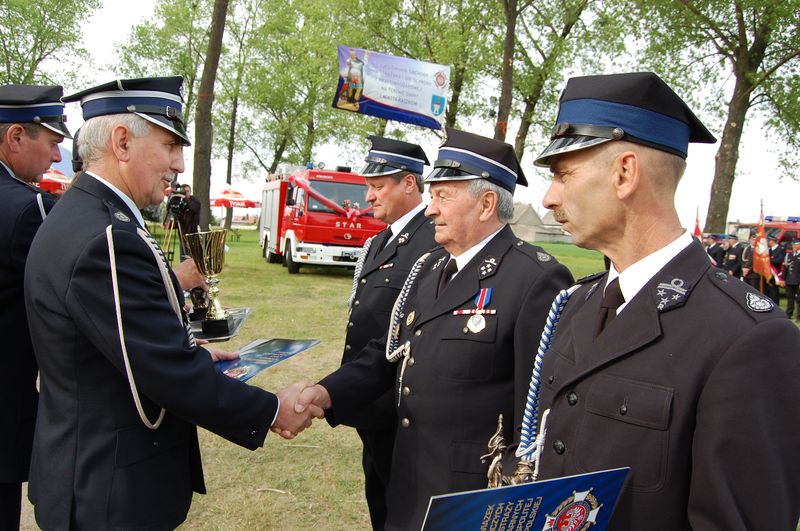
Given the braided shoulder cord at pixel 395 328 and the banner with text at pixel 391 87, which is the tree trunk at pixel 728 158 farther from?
the braided shoulder cord at pixel 395 328

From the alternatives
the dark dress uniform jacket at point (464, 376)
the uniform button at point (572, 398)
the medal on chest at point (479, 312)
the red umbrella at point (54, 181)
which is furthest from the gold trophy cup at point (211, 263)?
the red umbrella at point (54, 181)

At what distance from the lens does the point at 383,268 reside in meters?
3.62

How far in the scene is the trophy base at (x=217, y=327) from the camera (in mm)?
2869

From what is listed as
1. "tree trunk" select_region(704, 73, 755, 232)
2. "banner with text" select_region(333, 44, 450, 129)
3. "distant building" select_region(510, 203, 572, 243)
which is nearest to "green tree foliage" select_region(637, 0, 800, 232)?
"tree trunk" select_region(704, 73, 755, 232)

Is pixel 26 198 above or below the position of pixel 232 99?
below

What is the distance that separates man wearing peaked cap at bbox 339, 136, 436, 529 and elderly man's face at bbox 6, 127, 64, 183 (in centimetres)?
184

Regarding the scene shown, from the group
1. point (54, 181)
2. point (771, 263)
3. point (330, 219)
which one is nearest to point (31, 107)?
point (330, 219)

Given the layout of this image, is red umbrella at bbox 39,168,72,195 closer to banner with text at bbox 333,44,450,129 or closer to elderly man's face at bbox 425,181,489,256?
banner with text at bbox 333,44,450,129

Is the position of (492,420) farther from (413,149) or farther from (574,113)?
(413,149)

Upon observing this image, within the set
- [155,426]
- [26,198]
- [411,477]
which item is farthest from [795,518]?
[26,198]

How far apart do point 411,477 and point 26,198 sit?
78.6 inches

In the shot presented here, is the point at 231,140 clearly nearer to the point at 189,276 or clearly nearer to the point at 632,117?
the point at 189,276

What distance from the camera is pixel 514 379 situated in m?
2.25

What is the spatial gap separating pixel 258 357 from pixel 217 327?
449 millimetres
